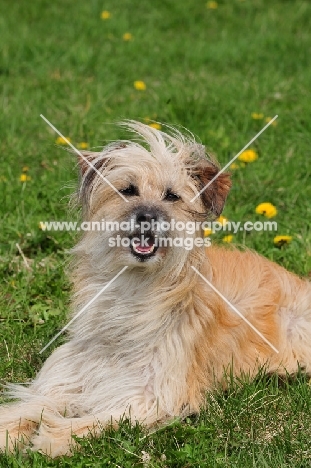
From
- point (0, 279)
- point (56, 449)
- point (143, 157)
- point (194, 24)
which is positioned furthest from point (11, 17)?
point (56, 449)

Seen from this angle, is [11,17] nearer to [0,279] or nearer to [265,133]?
[265,133]

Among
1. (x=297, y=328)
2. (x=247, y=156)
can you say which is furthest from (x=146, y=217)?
(x=247, y=156)

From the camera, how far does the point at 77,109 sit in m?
8.00

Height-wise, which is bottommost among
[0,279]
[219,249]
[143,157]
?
[0,279]

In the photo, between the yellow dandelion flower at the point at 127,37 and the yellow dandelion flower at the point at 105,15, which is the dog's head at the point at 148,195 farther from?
the yellow dandelion flower at the point at 105,15

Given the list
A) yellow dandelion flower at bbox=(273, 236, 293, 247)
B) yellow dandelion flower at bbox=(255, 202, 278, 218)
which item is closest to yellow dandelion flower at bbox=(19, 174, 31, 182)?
yellow dandelion flower at bbox=(255, 202, 278, 218)

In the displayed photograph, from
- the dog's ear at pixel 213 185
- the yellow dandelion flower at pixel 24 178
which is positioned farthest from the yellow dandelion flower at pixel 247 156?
the dog's ear at pixel 213 185

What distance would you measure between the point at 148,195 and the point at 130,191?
98 millimetres

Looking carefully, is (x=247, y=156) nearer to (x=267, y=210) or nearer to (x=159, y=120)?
(x=267, y=210)

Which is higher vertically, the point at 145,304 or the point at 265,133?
the point at 145,304

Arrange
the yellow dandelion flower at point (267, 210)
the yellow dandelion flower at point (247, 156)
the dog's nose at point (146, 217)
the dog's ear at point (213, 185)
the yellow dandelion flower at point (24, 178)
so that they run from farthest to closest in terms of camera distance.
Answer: the yellow dandelion flower at point (247, 156) < the yellow dandelion flower at point (24, 178) < the yellow dandelion flower at point (267, 210) < the dog's ear at point (213, 185) < the dog's nose at point (146, 217)

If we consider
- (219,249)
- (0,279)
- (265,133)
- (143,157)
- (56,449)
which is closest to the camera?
(56,449)

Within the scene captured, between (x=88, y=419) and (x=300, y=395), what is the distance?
1.06 meters

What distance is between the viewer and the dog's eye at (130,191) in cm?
404
